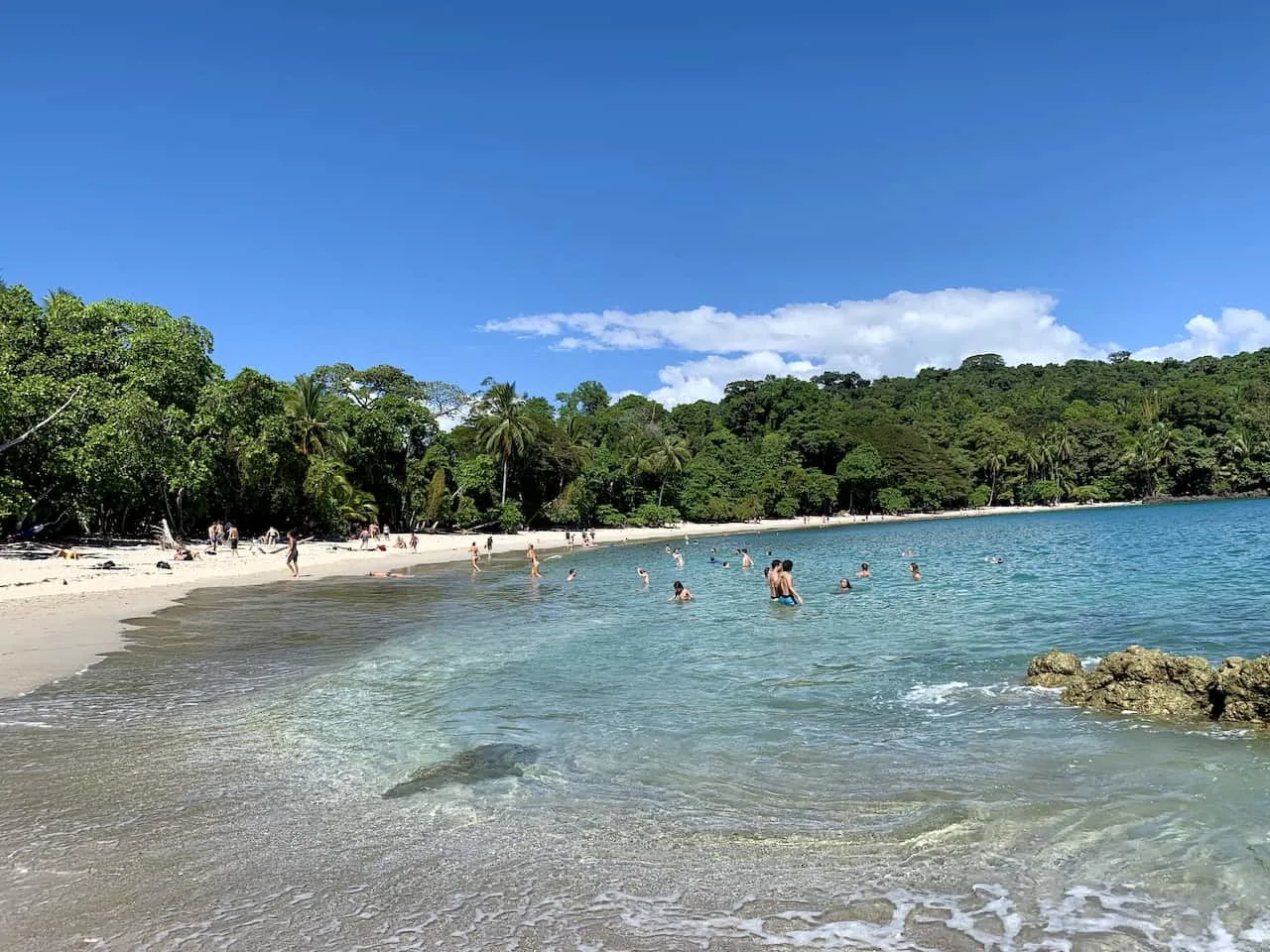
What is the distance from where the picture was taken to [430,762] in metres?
8.77

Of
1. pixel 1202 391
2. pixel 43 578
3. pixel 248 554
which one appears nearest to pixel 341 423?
pixel 248 554

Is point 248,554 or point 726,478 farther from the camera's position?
point 726,478

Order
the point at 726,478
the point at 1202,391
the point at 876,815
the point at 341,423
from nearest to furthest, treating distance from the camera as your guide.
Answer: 1. the point at 876,815
2. the point at 341,423
3. the point at 726,478
4. the point at 1202,391

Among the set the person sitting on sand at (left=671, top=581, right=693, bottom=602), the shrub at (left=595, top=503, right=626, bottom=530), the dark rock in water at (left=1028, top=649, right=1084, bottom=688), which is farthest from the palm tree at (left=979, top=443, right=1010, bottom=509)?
the dark rock in water at (left=1028, top=649, right=1084, bottom=688)

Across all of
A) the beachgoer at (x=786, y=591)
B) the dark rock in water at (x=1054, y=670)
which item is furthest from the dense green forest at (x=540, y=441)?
the dark rock in water at (x=1054, y=670)

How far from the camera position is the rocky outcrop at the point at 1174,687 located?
954 centimetres

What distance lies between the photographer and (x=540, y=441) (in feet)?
230

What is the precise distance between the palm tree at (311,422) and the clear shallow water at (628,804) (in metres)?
37.1

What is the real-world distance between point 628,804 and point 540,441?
63.4 m

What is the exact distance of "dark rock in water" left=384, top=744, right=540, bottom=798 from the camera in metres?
7.99

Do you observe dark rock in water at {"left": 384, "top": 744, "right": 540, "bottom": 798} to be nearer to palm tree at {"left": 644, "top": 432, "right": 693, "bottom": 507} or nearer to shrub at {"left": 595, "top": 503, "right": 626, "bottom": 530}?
shrub at {"left": 595, "top": 503, "right": 626, "bottom": 530}

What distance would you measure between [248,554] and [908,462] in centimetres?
8139

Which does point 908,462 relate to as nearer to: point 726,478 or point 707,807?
point 726,478

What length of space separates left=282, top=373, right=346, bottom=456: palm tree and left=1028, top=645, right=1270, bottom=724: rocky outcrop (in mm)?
48102
